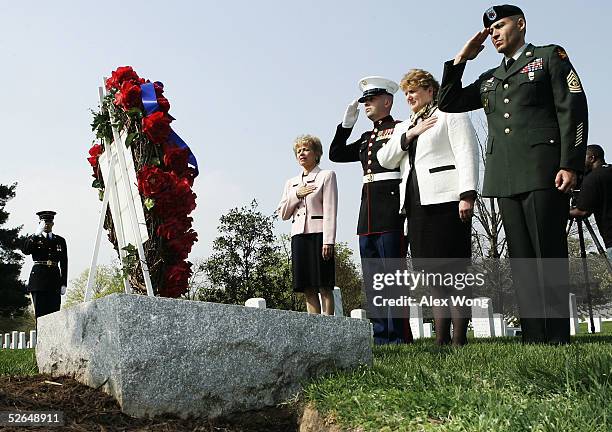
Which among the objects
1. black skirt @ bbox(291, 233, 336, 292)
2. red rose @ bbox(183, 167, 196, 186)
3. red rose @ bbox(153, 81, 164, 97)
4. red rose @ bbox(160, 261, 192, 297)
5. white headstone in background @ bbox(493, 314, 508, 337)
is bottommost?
white headstone in background @ bbox(493, 314, 508, 337)

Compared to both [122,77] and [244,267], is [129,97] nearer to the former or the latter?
[122,77]

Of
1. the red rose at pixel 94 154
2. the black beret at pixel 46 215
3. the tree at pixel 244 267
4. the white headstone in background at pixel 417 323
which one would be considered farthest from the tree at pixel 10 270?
the red rose at pixel 94 154

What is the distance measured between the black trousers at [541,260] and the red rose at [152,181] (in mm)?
2440

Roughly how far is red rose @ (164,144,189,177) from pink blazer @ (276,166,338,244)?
1.30m

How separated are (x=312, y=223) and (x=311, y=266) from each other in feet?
1.27

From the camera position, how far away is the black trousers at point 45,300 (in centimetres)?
989

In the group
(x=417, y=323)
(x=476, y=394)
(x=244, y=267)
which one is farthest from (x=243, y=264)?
(x=476, y=394)

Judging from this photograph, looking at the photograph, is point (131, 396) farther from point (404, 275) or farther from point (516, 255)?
point (404, 275)

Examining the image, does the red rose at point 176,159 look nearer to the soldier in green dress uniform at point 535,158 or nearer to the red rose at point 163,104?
the red rose at point 163,104

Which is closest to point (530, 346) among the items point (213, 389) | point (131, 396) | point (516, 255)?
point (516, 255)

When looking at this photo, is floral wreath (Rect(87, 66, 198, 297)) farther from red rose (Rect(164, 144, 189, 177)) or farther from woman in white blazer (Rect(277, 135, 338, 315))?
woman in white blazer (Rect(277, 135, 338, 315))

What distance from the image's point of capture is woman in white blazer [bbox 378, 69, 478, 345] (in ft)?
16.2

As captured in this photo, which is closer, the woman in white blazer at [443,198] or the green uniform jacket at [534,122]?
the green uniform jacket at [534,122]

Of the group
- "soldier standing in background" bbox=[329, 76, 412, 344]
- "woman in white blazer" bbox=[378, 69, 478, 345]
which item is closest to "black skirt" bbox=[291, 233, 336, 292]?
"soldier standing in background" bbox=[329, 76, 412, 344]
